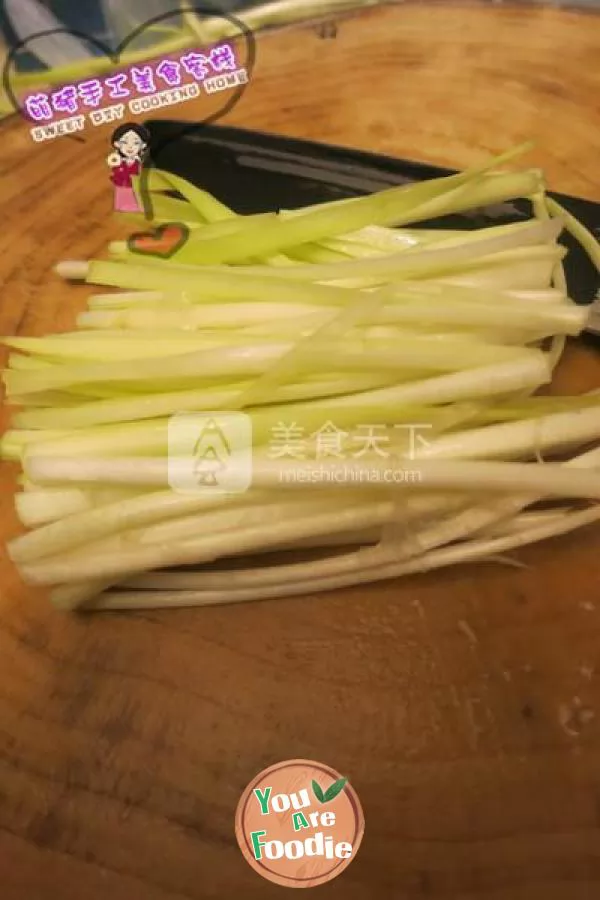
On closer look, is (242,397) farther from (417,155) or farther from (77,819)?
(417,155)

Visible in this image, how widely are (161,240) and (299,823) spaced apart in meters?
0.84

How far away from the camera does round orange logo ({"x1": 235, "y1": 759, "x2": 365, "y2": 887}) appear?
A: 38.9 inches

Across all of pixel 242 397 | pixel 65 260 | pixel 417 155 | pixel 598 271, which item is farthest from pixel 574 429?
pixel 65 260

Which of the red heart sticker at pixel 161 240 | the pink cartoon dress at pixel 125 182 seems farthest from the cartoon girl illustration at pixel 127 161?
the red heart sticker at pixel 161 240

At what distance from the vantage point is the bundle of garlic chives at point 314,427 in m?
1.08

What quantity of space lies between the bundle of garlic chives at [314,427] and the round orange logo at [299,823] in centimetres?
23

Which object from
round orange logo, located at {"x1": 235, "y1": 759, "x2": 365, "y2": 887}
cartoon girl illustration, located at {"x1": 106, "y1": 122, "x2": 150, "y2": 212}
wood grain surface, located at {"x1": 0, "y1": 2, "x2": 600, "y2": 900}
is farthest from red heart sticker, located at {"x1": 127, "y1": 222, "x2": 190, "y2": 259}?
round orange logo, located at {"x1": 235, "y1": 759, "x2": 365, "y2": 887}

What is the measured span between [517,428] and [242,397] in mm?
342

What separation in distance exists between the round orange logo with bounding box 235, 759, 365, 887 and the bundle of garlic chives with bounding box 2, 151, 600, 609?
0.23 metres

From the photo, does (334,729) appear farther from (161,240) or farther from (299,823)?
(161,240)

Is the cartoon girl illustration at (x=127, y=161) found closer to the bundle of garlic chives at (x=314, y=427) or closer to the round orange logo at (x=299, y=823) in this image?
the bundle of garlic chives at (x=314, y=427)

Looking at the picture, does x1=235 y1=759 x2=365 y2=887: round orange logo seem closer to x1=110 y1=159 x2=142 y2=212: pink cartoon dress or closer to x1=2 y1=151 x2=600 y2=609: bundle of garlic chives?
x1=2 y1=151 x2=600 y2=609: bundle of garlic chives

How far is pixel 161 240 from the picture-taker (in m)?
1.33

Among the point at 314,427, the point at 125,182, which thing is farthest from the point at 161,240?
the point at 314,427
